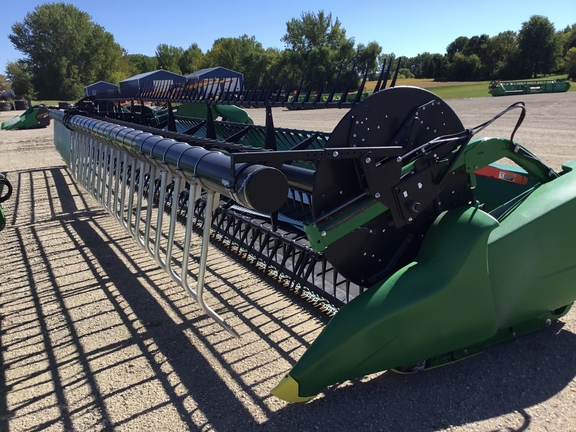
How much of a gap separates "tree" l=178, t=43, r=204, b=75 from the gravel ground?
7949 cm

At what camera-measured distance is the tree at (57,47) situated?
2363 inches

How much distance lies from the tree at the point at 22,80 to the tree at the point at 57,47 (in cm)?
88

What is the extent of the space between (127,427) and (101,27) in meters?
75.0

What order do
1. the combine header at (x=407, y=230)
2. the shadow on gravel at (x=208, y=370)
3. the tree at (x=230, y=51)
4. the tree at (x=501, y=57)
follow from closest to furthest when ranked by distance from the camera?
the combine header at (x=407, y=230), the shadow on gravel at (x=208, y=370), the tree at (x=501, y=57), the tree at (x=230, y=51)

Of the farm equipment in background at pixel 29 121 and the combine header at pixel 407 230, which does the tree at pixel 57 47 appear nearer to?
the farm equipment in background at pixel 29 121

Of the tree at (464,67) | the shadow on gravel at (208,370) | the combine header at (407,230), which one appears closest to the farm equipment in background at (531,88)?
the tree at (464,67)

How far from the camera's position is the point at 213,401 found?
8.94ft

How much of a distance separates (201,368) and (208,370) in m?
0.06

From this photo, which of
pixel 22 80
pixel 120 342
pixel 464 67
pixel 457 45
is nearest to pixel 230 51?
pixel 22 80

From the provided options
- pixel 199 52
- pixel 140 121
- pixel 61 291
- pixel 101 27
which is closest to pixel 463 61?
pixel 199 52

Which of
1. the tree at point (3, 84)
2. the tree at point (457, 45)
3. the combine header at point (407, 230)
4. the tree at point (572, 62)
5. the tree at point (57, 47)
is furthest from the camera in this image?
the tree at point (3, 84)

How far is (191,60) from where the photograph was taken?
262 feet

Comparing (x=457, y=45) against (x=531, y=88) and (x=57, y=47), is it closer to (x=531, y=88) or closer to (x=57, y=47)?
(x=531, y=88)

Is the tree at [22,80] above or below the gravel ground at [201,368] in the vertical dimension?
above
